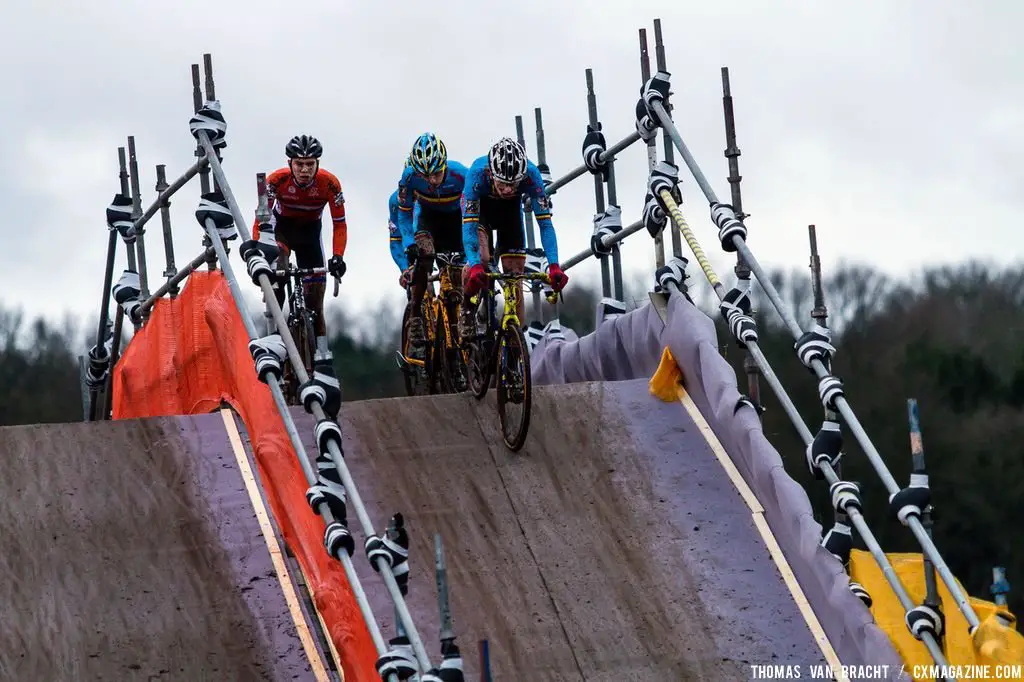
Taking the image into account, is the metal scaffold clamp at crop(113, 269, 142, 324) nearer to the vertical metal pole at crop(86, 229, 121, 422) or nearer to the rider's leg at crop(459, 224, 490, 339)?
the vertical metal pole at crop(86, 229, 121, 422)

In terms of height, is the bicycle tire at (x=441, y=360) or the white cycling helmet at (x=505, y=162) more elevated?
the white cycling helmet at (x=505, y=162)

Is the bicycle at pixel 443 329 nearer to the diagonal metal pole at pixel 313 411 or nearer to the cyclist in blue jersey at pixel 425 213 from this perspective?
the cyclist in blue jersey at pixel 425 213

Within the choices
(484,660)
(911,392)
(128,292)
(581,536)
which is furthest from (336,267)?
(911,392)

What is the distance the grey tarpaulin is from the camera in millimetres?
8758

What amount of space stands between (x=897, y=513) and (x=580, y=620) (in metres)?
1.80

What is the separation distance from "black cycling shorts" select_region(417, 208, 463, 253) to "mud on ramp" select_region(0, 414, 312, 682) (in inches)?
128

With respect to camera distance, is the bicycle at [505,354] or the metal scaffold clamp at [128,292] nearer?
the bicycle at [505,354]

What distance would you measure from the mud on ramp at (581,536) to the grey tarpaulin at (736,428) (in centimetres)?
16

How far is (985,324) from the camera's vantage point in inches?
1323

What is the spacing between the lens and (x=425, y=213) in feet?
43.0

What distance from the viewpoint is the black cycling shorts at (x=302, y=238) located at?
1275 centimetres

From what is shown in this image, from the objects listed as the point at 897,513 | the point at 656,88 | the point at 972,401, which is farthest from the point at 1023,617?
the point at 897,513

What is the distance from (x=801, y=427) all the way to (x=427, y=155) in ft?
14.2

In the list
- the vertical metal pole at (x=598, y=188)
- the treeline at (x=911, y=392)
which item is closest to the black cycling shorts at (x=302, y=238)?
the vertical metal pole at (x=598, y=188)
